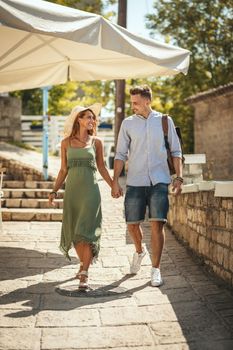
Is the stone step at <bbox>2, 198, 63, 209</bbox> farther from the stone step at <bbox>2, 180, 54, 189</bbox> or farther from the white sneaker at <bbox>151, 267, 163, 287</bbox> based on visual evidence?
the white sneaker at <bbox>151, 267, 163, 287</bbox>

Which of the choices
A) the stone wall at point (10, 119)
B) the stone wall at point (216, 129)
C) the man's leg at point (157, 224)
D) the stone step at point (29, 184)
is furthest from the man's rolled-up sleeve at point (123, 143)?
the stone wall at point (10, 119)

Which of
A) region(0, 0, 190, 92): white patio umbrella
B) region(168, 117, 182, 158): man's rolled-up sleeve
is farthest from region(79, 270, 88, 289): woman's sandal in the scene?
region(0, 0, 190, 92): white patio umbrella

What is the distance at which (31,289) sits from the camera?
4754mm

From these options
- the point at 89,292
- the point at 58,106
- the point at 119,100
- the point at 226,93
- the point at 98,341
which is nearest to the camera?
the point at 98,341

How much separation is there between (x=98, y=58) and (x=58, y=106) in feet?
47.3

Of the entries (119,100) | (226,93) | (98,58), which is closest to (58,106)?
(119,100)

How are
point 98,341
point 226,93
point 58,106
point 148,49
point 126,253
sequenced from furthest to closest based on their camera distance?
point 58,106 → point 226,93 → point 126,253 → point 148,49 → point 98,341

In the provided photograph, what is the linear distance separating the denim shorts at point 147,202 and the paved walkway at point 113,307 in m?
0.65

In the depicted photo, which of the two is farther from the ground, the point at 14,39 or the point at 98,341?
the point at 14,39

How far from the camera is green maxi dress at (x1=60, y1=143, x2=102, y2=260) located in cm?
476

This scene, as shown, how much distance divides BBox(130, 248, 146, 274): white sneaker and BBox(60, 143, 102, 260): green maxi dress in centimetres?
59

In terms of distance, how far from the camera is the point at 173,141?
510 cm

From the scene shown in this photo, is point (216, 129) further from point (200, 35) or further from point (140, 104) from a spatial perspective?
point (140, 104)

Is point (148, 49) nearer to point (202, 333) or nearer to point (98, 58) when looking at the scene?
point (98, 58)
